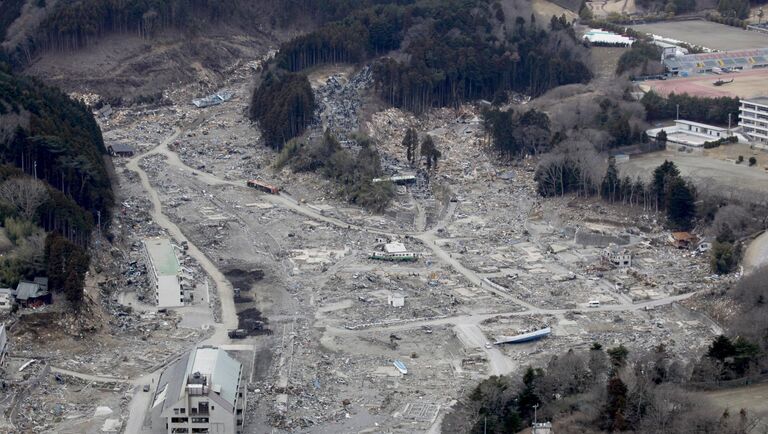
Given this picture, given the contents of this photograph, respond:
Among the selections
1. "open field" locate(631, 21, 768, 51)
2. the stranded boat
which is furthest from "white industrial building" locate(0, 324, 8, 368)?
"open field" locate(631, 21, 768, 51)

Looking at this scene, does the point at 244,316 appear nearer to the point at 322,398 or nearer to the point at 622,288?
the point at 322,398

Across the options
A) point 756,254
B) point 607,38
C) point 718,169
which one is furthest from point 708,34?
point 756,254

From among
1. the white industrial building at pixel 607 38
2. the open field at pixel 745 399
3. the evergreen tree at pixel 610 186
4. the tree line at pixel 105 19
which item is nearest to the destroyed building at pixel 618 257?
the evergreen tree at pixel 610 186

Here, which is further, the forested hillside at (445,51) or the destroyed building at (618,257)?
the forested hillside at (445,51)

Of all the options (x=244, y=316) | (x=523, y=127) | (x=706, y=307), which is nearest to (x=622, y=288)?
(x=706, y=307)

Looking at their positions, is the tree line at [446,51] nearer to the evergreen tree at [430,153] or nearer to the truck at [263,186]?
the evergreen tree at [430,153]

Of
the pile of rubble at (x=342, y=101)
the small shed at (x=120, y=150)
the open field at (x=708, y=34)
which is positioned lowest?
the small shed at (x=120, y=150)

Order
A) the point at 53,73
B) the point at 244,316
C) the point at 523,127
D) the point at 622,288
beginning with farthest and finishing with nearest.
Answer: the point at 53,73 < the point at 523,127 < the point at 622,288 < the point at 244,316

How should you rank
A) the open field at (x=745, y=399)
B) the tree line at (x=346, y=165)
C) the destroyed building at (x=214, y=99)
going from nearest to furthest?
the open field at (x=745, y=399)
the tree line at (x=346, y=165)
the destroyed building at (x=214, y=99)
